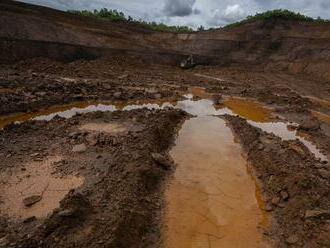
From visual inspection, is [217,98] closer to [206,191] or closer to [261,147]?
[261,147]

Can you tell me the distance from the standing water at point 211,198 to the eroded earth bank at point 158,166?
29mm

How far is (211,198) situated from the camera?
812cm

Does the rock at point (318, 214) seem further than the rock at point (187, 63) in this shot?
No

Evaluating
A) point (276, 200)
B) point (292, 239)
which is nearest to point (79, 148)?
point (276, 200)

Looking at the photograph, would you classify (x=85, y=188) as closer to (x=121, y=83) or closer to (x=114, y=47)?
(x=121, y=83)

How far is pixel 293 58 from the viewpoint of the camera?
3100 cm

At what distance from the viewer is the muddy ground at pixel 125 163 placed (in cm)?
622

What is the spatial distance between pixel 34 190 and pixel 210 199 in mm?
3626

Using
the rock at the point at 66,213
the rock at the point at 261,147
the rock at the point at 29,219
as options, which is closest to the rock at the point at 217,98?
the rock at the point at 261,147

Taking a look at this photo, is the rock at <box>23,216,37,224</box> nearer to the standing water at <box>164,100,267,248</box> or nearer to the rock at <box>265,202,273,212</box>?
the standing water at <box>164,100,267,248</box>

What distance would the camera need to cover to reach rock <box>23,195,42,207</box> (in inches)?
272

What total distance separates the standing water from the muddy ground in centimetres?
29

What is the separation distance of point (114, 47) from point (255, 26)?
14.7 meters

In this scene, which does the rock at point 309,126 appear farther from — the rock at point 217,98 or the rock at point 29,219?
the rock at point 29,219
